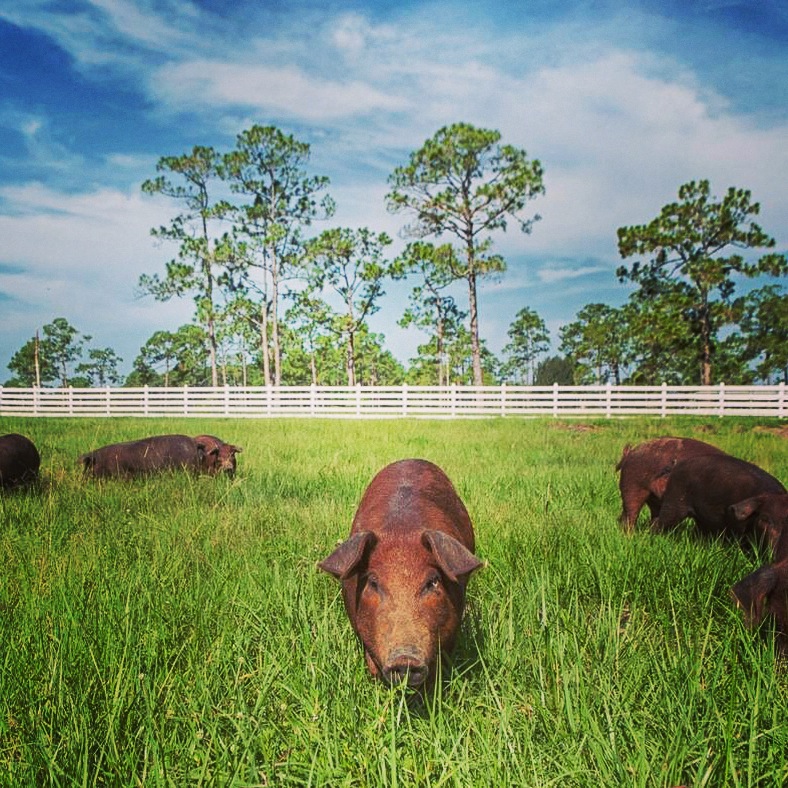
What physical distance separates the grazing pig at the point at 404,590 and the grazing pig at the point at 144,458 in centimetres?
598

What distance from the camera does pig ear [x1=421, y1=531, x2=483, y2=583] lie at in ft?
6.94

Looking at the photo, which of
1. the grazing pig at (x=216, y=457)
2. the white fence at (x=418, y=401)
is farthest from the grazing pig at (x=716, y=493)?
the white fence at (x=418, y=401)

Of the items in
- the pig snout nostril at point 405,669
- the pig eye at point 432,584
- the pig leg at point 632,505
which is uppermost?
the pig eye at point 432,584

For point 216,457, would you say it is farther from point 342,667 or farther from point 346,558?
point 346,558

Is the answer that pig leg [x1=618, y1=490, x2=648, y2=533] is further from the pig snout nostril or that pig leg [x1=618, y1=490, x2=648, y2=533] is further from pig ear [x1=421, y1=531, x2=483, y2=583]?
the pig snout nostril

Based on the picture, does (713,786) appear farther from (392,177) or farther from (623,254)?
(623,254)

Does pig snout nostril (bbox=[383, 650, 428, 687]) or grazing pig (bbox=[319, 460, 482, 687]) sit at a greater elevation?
grazing pig (bbox=[319, 460, 482, 687])

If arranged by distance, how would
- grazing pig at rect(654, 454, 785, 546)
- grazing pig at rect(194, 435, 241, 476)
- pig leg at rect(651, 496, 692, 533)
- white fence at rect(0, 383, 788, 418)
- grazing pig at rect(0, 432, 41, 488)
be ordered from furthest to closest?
white fence at rect(0, 383, 788, 418) → grazing pig at rect(194, 435, 241, 476) → grazing pig at rect(0, 432, 41, 488) → pig leg at rect(651, 496, 692, 533) → grazing pig at rect(654, 454, 785, 546)

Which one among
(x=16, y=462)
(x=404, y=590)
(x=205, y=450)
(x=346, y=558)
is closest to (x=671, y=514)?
(x=404, y=590)

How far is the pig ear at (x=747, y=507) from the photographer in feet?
12.1

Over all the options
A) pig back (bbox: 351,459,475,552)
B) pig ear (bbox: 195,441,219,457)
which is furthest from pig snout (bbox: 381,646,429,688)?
pig ear (bbox: 195,441,219,457)

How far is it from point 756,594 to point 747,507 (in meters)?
1.54

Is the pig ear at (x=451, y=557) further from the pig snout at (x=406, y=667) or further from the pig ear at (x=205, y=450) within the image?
the pig ear at (x=205, y=450)

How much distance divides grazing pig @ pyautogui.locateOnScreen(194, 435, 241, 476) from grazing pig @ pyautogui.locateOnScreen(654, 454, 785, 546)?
18.6ft
